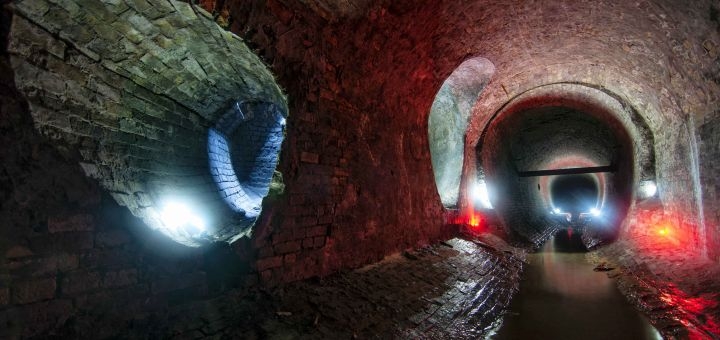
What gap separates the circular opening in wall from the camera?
21.3 ft

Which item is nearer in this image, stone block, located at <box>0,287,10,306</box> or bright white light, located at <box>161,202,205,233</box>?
stone block, located at <box>0,287,10,306</box>

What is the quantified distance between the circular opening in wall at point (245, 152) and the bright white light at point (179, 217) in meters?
0.96

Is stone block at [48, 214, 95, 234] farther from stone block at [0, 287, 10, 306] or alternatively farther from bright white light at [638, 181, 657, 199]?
bright white light at [638, 181, 657, 199]

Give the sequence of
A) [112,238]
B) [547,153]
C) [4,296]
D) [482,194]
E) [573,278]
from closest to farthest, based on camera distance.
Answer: [4,296], [112,238], [573,278], [482,194], [547,153]

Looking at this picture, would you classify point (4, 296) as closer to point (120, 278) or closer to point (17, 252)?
point (17, 252)

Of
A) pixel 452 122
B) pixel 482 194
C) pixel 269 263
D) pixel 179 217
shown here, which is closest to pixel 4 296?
→ pixel 269 263

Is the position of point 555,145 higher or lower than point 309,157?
higher

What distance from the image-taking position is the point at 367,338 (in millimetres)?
3363

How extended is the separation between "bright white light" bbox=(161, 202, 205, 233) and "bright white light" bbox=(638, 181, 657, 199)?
9.50m

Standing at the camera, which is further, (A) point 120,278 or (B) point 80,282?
(A) point 120,278

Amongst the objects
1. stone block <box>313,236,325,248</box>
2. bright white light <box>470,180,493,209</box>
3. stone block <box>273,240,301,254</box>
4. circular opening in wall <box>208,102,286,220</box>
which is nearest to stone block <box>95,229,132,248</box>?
stone block <box>273,240,301,254</box>

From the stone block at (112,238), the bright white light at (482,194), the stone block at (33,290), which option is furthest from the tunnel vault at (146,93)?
the bright white light at (482,194)

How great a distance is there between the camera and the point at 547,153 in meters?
14.6

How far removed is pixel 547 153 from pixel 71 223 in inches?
625
